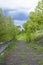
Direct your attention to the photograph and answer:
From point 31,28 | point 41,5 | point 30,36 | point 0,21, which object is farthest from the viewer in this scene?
point 31,28

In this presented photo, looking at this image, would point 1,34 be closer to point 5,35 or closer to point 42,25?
point 5,35

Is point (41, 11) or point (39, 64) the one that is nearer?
point (39, 64)

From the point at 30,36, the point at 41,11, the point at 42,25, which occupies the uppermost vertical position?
the point at 41,11

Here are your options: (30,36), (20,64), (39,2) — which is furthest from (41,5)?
(20,64)

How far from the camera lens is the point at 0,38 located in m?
53.0

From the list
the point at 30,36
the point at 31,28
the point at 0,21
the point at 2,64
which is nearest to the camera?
the point at 2,64

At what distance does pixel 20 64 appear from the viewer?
1605 cm

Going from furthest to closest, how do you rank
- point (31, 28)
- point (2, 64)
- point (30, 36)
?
1. point (31, 28)
2. point (30, 36)
3. point (2, 64)

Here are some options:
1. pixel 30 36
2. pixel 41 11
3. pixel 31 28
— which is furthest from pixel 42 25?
pixel 31 28

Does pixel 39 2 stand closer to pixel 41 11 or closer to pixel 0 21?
pixel 41 11

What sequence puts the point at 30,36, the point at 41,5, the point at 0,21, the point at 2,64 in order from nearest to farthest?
the point at 2,64 < the point at 41,5 < the point at 0,21 < the point at 30,36

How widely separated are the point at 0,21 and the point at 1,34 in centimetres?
329

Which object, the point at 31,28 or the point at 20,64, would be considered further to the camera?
the point at 31,28

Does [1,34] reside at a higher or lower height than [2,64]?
lower
